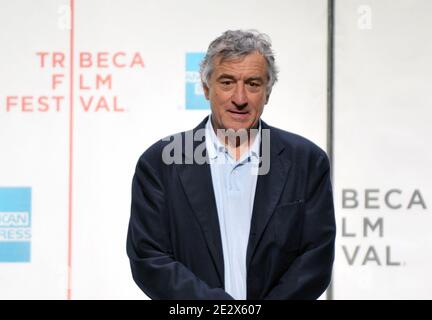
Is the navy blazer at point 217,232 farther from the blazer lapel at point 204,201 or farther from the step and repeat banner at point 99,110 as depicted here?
the step and repeat banner at point 99,110

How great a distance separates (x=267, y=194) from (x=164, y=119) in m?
1.35

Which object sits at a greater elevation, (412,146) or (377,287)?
(412,146)

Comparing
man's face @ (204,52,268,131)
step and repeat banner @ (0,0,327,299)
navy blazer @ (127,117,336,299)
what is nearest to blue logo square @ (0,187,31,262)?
step and repeat banner @ (0,0,327,299)

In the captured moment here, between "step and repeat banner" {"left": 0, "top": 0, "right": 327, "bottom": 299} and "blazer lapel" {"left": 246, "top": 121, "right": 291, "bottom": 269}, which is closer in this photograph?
"blazer lapel" {"left": 246, "top": 121, "right": 291, "bottom": 269}

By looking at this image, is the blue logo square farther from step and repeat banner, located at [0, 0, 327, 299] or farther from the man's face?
the man's face

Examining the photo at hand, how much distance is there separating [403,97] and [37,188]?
1554mm

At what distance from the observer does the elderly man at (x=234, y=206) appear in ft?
6.16

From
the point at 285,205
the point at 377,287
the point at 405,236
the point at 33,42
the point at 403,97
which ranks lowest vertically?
the point at 377,287

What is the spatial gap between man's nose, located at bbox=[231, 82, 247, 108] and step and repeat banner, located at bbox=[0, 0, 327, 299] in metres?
1.23

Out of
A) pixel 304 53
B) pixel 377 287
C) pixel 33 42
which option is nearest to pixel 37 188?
pixel 33 42

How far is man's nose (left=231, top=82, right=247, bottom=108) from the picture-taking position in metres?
1.96
